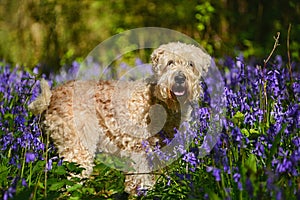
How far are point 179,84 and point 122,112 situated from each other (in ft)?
2.38

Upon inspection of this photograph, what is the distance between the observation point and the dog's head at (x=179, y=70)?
15.0 feet

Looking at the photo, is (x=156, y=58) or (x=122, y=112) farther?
(x=122, y=112)

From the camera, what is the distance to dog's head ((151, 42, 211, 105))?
4.57 meters

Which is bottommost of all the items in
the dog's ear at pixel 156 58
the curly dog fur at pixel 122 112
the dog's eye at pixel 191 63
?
the curly dog fur at pixel 122 112

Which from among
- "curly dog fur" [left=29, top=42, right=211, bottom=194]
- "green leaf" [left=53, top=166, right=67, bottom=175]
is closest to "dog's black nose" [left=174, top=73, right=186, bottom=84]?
"curly dog fur" [left=29, top=42, right=211, bottom=194]

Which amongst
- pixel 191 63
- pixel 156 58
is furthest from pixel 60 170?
pixel 191 63

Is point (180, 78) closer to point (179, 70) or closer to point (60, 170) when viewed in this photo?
point (179, 70)

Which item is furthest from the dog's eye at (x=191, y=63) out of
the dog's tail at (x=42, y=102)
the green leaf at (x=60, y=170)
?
the green leaf at (x=60, y=170)

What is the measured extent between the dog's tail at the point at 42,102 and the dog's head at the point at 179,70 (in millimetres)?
1014

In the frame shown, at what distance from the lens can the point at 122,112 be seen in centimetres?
504

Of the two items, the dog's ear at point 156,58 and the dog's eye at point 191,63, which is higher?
the dog's ear at point 156,58

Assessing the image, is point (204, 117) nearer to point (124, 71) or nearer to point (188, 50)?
point (188, 50)

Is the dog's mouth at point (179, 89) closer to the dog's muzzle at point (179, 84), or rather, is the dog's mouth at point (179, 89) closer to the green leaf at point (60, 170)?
the dog's muzzle at point (179, 84)

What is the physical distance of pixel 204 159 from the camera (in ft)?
13.0
